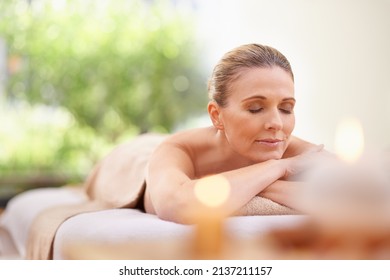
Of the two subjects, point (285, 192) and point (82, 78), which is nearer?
point (285, 192)

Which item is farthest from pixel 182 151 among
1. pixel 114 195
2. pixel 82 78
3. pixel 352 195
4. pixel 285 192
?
pixel 82 78

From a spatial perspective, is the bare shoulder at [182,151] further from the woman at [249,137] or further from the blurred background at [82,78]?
the blurred background at [82,78]

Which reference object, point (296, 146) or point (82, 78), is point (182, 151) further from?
point (82, 78)

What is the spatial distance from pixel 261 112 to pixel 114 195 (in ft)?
1.56

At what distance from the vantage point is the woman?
0.85 m

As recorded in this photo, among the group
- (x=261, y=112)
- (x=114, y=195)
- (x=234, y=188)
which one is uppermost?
(x=261, y=112)

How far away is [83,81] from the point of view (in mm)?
2588

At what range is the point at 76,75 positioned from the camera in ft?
8.39

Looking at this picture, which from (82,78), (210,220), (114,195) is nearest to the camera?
(210,220)

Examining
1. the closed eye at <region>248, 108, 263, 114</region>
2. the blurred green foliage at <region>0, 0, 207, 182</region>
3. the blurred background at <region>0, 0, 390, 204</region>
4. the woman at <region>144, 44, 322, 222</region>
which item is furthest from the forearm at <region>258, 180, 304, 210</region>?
the blurred green foliage at <region>0, 0, 207, 182</region>

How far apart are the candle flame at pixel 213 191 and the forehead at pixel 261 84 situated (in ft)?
0.41

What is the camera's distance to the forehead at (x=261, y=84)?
0.85 metres

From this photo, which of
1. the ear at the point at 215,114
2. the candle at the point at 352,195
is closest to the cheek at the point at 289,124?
Result: the ear at the point at 215,114
